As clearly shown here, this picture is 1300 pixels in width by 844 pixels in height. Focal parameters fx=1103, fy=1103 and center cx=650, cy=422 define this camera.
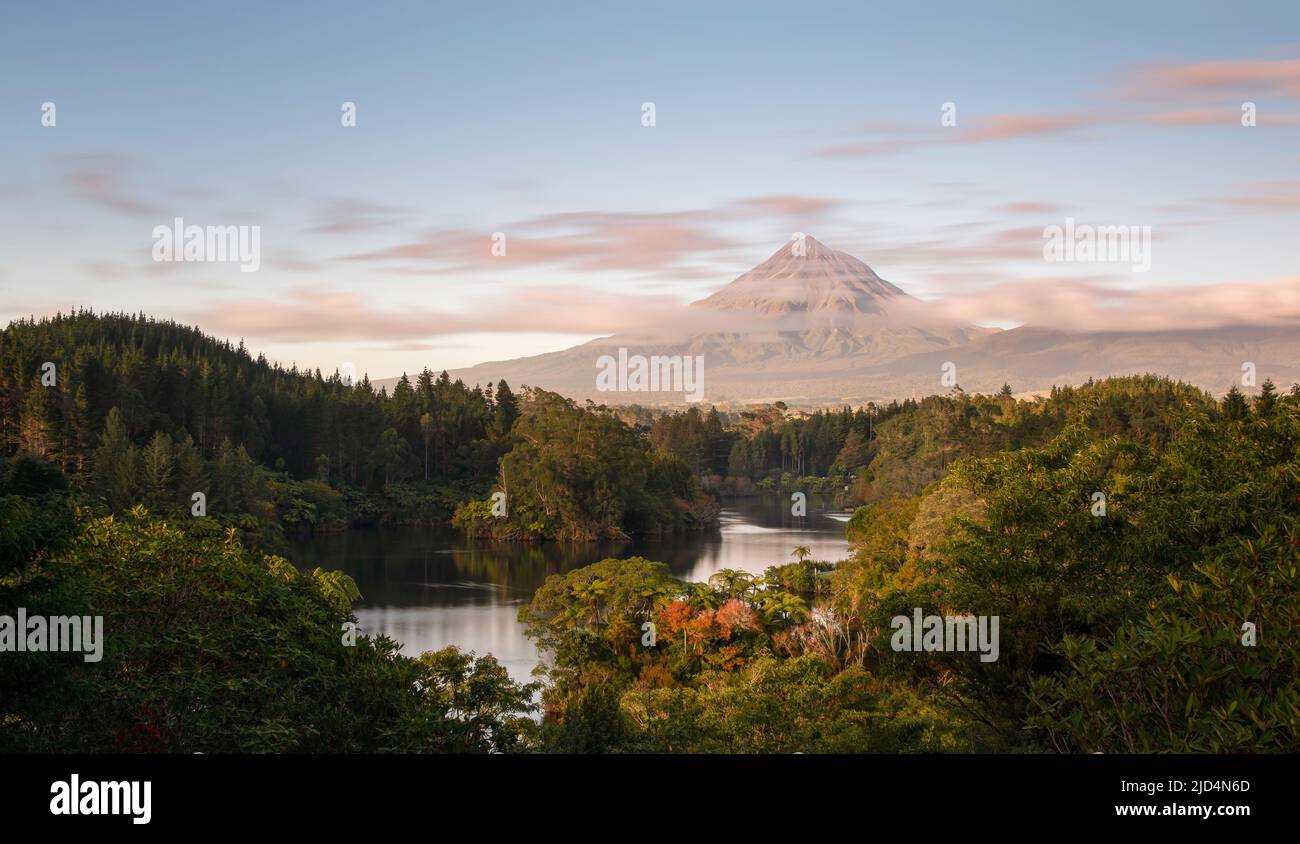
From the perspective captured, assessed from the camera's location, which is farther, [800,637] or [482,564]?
[482,564]

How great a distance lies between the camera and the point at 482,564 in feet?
Answer: 160

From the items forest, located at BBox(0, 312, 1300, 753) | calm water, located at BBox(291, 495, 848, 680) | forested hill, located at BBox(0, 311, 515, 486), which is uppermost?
forested hill, located at BBox(0, 311, 515, 486)

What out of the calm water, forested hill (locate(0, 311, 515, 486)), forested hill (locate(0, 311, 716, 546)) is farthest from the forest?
forested hill (locate(0, 311, 515, 486))

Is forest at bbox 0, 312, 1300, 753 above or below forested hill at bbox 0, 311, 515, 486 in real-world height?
below

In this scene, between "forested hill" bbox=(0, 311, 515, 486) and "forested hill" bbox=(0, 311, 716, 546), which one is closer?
"forested hill" bbox=(0, 311, 716, 546)

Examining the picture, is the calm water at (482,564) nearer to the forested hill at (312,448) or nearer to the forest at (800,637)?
the forested hill at (312,448)

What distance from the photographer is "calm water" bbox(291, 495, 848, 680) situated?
105 ft

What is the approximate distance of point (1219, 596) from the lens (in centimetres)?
855

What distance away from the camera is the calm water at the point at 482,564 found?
32.2 meters

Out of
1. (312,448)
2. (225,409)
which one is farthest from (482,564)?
(312,448)

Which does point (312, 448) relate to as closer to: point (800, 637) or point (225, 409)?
point (225, 409)

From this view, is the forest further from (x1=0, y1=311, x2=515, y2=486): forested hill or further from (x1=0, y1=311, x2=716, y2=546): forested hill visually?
(x1=0, y1=311, x2=515, y2=486): forested hill

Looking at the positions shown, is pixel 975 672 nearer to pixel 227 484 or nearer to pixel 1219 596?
pixel 1219 596

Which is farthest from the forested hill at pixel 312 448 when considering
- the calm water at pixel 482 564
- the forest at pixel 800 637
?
the forest at pixel 800 637
